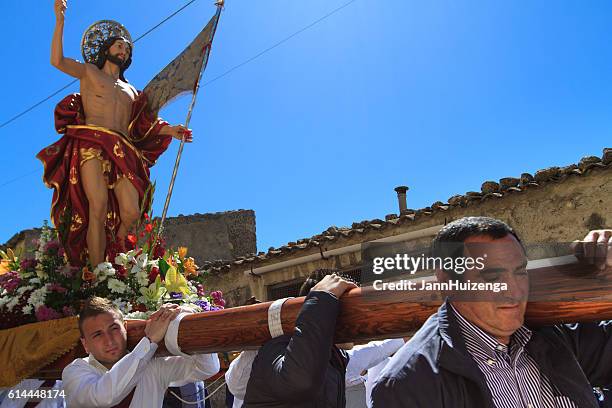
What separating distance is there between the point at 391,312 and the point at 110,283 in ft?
7.75

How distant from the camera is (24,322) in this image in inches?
158

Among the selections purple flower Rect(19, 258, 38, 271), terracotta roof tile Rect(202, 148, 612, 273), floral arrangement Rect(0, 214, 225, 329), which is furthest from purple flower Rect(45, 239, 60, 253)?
terracotta roof tile Rect(202, 148, 612, 273)

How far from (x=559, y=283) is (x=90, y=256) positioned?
134 inches

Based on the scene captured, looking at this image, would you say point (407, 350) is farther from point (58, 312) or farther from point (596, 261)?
point (58, 312)

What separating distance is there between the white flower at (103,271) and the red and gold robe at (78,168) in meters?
0.38

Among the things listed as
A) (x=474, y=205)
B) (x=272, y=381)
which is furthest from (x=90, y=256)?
(x=474, y=205)

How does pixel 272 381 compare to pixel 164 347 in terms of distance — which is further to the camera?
pixel 164 347

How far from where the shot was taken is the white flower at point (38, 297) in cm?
395

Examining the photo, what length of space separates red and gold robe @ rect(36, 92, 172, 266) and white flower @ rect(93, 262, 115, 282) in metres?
0.38

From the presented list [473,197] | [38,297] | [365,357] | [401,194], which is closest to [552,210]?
[473,197]

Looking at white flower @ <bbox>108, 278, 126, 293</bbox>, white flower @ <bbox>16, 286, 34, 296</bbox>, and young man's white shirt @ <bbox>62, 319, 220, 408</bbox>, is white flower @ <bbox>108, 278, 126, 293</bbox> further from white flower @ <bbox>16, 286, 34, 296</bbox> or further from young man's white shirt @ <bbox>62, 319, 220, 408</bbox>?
young man's white shirt @ <bbox>62, 319, 220, 408</bbox>

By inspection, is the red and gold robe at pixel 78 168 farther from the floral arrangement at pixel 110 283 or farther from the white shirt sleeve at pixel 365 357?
the white shirt sleeve at pixel 365 357

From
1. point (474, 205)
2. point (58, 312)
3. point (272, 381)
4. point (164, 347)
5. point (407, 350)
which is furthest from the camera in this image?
point (474, 205)

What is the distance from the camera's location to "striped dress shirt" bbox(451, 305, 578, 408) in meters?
1.66
